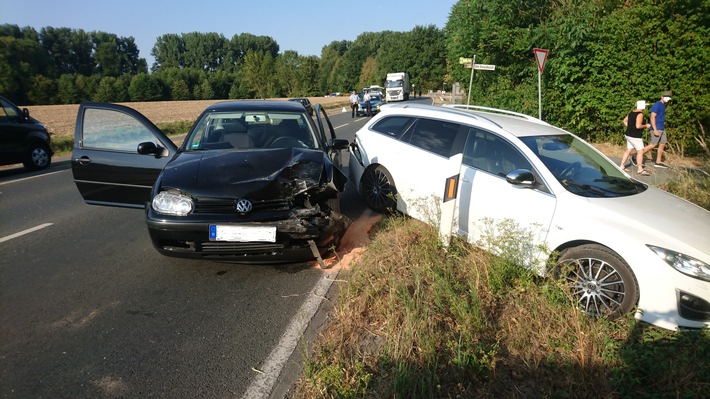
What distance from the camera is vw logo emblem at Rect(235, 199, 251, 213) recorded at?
3.88 meters

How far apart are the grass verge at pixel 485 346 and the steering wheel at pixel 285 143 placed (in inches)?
86.0

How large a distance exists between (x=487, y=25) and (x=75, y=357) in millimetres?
14772

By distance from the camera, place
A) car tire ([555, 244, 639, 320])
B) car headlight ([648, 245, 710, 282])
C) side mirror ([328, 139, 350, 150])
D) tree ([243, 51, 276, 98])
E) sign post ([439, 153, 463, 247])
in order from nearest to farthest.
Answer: car headlight ([648, 245, 710, 282])
car tire ([555, 244, 639, 320])
sign post ([439, 153, 463, 247])
side mirror ([328, 139, 350, 150])
tree ([243, 51, 276, 98])

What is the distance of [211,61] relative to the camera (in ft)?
442

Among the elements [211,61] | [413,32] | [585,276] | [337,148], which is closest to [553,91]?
[337,148]

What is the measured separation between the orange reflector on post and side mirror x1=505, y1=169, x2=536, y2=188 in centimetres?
55

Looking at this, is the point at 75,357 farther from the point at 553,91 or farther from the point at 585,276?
the point at 553,91

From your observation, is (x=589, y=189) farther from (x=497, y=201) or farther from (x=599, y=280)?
(x=599, y=280)

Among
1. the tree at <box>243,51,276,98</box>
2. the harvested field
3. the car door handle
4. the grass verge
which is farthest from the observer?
the tree at <box>243,51,276,98</box>

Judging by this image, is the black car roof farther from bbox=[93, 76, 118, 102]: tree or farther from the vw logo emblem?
bbox=[93, 76, 118, 102]: tree

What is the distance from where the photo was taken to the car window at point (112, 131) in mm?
5281

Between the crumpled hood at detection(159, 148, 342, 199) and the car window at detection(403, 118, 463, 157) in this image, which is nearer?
the crumpled hood at detection(159, 148, 342, 199)

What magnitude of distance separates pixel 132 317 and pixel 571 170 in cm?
437

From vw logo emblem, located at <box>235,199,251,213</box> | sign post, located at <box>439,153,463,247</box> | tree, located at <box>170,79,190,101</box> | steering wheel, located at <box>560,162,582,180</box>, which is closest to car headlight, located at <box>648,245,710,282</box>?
steering wheel, located at <box>560,162,582,180</box>
